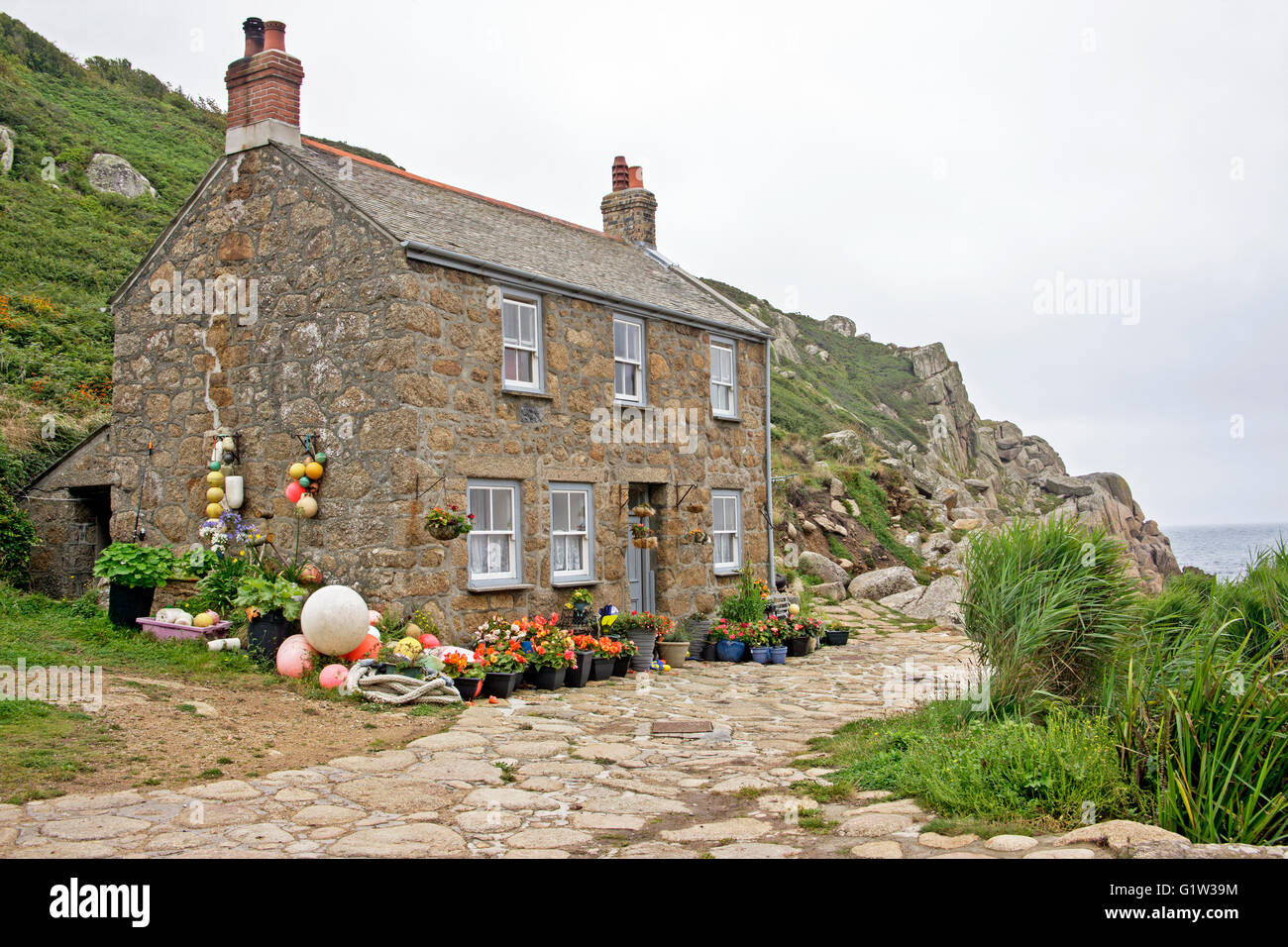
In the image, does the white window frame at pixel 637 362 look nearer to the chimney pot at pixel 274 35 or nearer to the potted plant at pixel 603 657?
the potted plant at pixel 603 657

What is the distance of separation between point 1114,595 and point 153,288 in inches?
524

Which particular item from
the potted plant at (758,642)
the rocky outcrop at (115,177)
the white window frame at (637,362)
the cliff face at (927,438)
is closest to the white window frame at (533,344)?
the white window frame at (637,362)

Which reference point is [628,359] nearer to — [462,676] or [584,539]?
[584,539]

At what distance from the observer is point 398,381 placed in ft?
39.2

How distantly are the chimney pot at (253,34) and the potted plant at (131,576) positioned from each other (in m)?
6.86

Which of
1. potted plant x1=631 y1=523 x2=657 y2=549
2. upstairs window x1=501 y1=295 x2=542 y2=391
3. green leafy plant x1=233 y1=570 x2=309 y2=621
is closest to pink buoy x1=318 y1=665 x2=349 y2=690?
green leafy plant x1=233 y1=570 x2=309 y2=621

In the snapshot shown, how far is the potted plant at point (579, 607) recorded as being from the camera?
45.1 ft

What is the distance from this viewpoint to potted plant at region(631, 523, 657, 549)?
1525cm

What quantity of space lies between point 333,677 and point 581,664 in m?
3.25

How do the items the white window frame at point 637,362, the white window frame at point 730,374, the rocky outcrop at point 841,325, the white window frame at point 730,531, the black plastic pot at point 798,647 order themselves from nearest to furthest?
the white window frame at point 637,362
the black plastic pot at point 798,647
the white window frame at point 730,531
the white window frame at point 730,374
the rocky outcrop at point 841,325

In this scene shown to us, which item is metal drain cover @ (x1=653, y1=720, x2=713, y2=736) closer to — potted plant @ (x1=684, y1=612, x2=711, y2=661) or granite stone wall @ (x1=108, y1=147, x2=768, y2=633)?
granite stone wall @ (x1=108, y1=147, x2=768, y2=633)

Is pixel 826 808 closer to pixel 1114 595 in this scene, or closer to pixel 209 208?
pixel 1114 595

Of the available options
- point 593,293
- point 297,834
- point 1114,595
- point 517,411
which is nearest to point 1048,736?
point 1114,595

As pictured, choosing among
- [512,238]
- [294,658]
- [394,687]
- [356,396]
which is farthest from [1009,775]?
[512,238]
